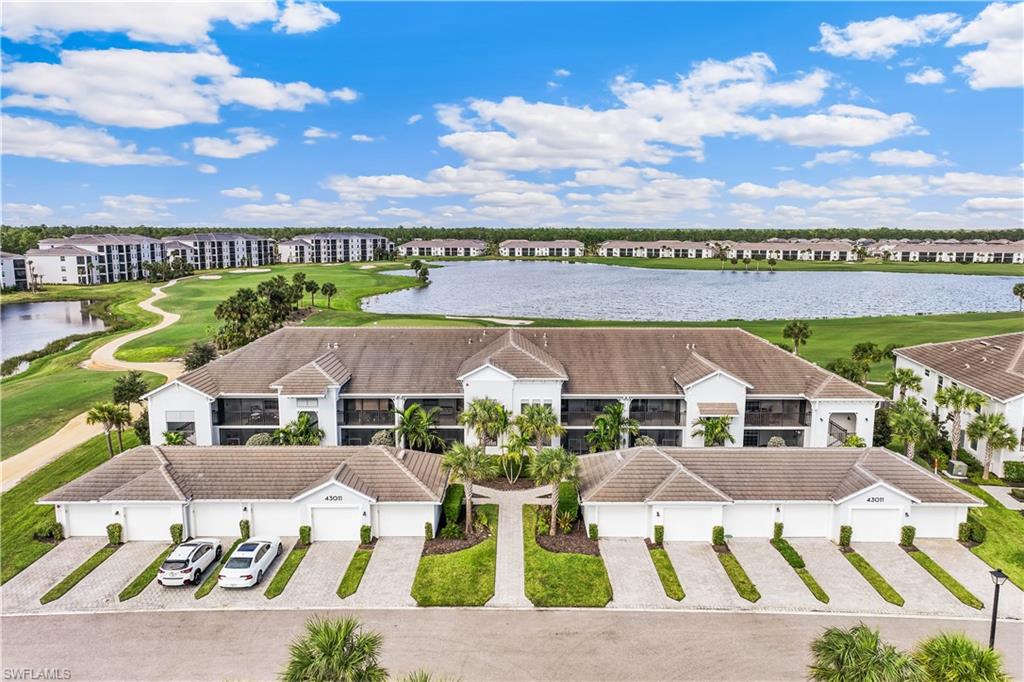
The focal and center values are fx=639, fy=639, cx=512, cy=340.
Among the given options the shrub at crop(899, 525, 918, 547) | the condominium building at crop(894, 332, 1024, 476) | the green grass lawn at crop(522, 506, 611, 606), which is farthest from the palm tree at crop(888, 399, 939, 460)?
the green grass lawn at crop(522, 506, 611, 606)

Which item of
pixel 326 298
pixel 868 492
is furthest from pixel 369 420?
pixel 326 298

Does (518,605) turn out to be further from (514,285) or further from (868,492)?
(514,285)

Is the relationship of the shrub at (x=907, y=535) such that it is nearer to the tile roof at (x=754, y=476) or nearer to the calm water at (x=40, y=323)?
the tile roof at (x=754, y=476)

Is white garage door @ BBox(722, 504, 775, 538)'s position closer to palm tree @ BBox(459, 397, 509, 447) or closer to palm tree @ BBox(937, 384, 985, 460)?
palm tree @ BBox(459, 397, 509, 447)

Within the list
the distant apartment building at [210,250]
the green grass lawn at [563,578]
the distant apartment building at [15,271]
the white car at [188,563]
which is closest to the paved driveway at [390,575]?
the green grass lawn at [563,578]

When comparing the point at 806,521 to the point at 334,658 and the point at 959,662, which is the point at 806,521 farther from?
the point at 334,658

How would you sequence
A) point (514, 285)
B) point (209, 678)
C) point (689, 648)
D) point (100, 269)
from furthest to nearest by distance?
1. point (514, 285)
2. point (100, 269)
3. point (689, 648)
4. point (209, 678)

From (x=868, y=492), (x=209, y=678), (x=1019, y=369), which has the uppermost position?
(x=1019, y=369)
